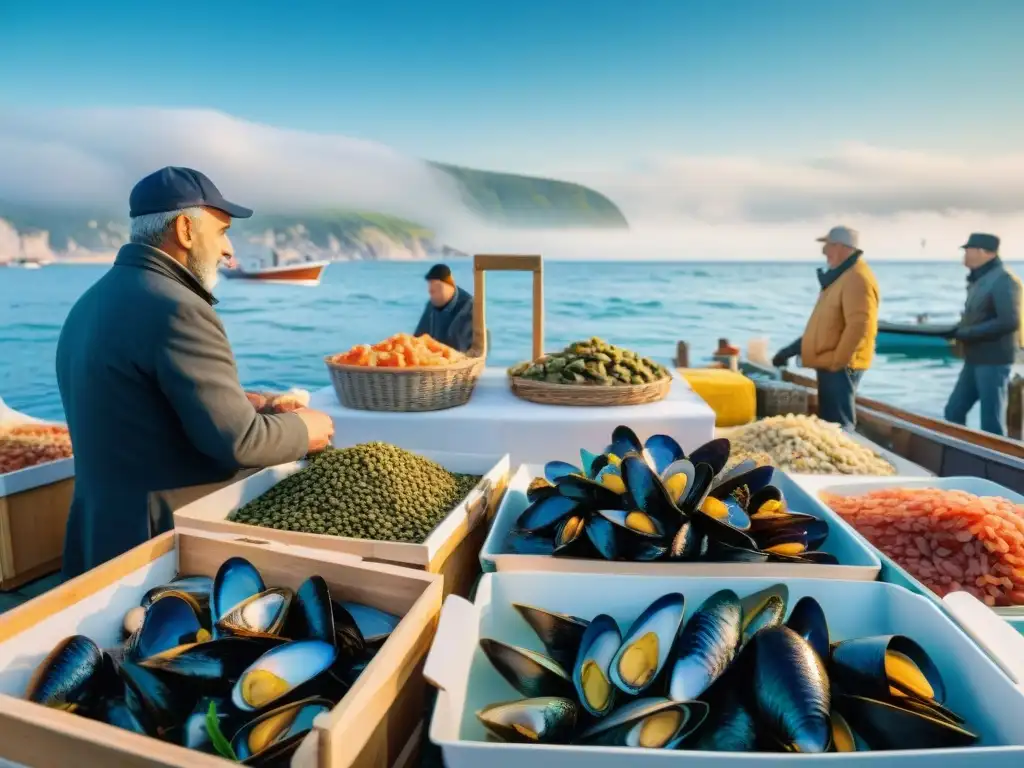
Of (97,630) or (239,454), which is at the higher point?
Answer: (239,454)

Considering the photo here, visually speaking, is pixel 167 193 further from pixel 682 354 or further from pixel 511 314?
pixel 511 314

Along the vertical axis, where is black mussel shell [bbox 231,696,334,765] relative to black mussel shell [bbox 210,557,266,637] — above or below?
below

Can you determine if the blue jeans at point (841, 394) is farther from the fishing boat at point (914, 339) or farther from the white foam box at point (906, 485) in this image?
the fishing boat at point (914, 339)

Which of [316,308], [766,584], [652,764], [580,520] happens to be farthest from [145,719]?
[316,308]

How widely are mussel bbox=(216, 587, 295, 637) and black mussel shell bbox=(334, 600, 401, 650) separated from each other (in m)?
0.09

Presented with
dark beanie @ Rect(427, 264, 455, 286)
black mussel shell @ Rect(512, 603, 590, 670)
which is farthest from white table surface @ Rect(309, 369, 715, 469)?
dark beanie @ Rect(427, 264, 455, 286)

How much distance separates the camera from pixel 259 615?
1.08 metres

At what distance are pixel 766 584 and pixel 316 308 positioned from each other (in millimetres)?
42517

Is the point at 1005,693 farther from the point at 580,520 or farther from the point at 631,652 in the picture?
the point at 580,520

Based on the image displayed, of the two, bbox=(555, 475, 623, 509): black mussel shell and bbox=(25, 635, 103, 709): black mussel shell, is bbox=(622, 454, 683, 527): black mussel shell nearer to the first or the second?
bbox=(555, 475, 623, 509): black mussel shell

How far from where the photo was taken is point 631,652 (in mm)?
977

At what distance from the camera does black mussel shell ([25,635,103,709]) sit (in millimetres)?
940

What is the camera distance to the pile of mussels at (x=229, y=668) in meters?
0.89

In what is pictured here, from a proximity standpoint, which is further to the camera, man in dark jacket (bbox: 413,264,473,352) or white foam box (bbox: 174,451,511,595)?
man in dark jacket (bbox: 413,264,473,352)
